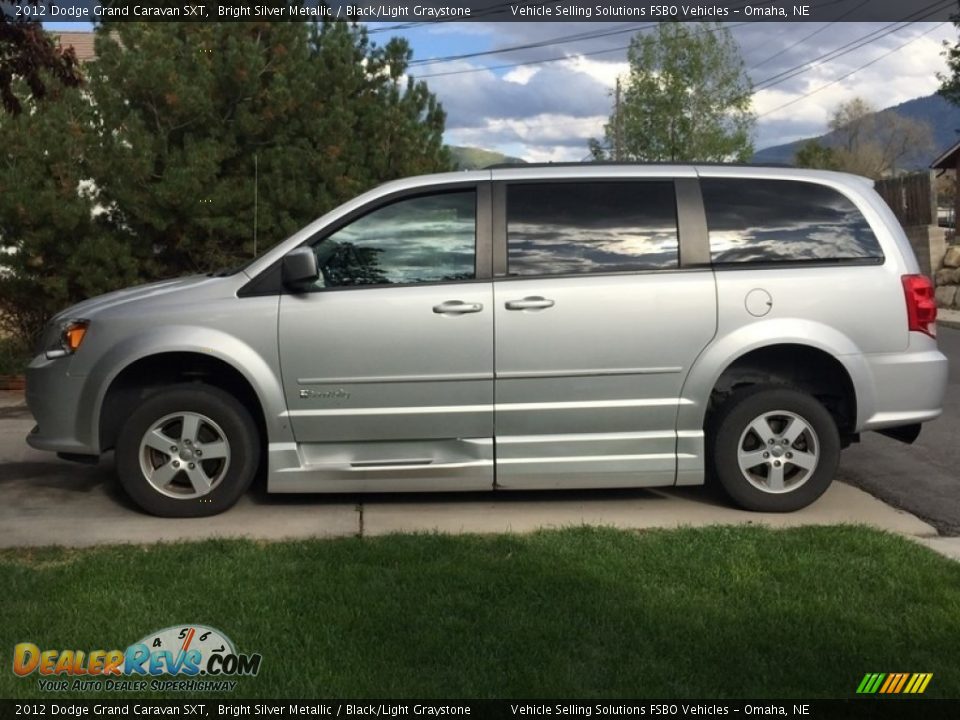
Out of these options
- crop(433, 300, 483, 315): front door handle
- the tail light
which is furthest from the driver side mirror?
the tail light

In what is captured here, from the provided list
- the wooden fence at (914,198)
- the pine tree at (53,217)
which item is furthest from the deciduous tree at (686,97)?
the pine tree at (53,217)

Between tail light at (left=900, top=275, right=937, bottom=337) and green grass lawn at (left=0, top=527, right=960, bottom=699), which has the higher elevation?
tail light at (left=900, top=275, right=937, bottom=337)

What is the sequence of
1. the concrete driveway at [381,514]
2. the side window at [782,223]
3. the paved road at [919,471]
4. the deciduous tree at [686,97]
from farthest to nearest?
the deciduous tree at [686,97]
the paved road at [919,471]
the side window at [782,223]
the concrete driveway at [381,514]

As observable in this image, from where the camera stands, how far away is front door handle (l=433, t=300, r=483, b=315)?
5.97 meters

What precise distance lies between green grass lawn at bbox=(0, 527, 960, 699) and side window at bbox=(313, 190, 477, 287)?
1510 mm

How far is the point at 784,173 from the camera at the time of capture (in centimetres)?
645

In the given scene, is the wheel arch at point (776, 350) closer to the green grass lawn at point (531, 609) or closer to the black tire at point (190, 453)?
the green grass lawn at point (531, 609)

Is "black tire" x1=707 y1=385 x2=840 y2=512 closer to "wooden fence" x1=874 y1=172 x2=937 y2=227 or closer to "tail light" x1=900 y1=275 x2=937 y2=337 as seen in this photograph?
"tail light" x1=900 y1=275 x2=937 y2=337

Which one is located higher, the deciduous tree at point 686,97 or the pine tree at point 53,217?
the deciduous tree at point 686,97

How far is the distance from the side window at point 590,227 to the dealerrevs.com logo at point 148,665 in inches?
112

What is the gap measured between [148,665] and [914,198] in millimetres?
24436

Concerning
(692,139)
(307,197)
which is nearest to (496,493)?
(307,197)

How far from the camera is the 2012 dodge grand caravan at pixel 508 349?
19.6 feet

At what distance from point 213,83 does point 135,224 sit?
1.72 metres
